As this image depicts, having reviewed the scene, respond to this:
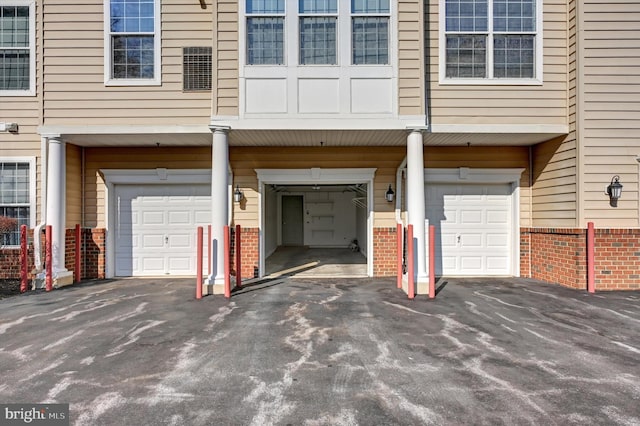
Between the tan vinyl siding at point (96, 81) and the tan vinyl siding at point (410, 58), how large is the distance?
11.8 ft

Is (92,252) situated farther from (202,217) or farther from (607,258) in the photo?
(607,258)

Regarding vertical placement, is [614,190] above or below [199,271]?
above

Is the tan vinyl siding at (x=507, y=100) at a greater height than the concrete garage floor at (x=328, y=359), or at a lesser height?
greater

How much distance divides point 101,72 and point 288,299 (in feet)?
18.1

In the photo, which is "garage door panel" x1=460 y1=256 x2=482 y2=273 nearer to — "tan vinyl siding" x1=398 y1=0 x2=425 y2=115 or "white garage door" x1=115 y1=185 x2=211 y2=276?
"tan vinyl siding" x1=398 y1=0 x2=425 y2=115

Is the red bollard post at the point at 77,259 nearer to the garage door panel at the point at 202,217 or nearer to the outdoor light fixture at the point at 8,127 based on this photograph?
the outdoor light fixture at the point at 8,127

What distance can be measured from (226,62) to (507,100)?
510 cm

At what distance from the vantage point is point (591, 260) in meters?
6.26

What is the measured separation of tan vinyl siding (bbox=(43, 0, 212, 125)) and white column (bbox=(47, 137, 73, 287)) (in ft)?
1.83

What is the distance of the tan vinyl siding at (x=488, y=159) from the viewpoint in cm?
775

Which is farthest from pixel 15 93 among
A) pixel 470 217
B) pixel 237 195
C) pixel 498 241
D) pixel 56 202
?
pixel 498 241

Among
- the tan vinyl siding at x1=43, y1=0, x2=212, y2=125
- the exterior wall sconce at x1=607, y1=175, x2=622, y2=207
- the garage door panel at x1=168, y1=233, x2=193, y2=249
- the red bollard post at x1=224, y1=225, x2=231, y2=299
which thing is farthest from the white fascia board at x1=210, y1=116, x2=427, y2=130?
the exterior wall sconce at x1=607, y1=175, x2=622, y2=207

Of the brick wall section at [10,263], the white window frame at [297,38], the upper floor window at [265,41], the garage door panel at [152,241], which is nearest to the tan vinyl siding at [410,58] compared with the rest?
the white window frame at [297,38]

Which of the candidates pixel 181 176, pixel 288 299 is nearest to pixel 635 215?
pixel 288 299
